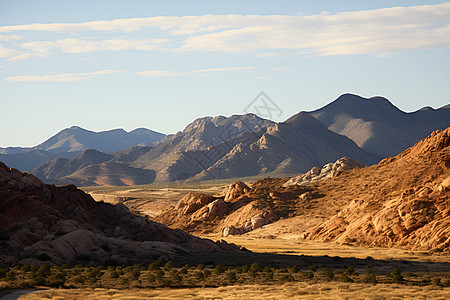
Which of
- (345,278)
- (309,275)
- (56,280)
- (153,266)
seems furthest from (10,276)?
(345,278)

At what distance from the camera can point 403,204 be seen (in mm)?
57469

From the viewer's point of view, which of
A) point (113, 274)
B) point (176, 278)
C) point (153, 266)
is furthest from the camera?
point (153, 266)

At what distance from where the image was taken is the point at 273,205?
8669cm

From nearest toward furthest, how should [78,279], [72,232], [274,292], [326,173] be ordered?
[274,292]
[78,279]
[72,232]
[326,173]

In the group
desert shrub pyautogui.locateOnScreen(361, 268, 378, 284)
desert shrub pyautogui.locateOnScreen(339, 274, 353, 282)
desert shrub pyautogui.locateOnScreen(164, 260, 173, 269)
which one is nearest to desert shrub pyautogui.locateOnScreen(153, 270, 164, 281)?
desert shrub pyautogui.locateOnScreen(164, 260, 173, 269)

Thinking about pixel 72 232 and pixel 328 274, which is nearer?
pixel 328 274

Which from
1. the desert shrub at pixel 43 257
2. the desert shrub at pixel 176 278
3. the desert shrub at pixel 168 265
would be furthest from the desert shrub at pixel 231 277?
the desert shrub at pixel 43 257

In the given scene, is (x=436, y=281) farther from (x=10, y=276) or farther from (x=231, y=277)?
(x=10, y=276)

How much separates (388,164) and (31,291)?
214ft

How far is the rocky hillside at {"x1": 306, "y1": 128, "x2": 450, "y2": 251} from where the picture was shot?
2154 inches

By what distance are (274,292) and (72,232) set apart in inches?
835

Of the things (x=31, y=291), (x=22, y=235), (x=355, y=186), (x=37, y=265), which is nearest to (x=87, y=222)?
(x=22, y=235)

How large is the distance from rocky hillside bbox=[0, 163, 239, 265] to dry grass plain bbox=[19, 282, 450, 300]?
12.5 meters

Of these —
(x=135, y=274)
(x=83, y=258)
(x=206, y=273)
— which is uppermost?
(x=83, y=258)
